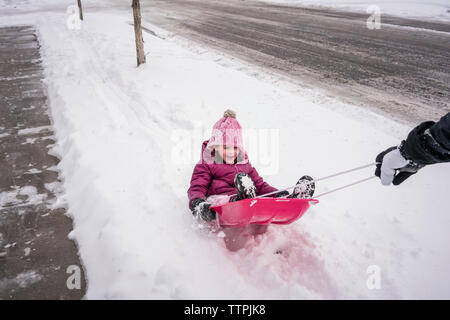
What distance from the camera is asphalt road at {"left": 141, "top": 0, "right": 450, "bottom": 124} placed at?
5492 millimetres

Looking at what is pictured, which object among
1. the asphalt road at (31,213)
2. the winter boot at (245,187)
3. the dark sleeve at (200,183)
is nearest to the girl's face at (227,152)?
the dark sleeve at (200,183)

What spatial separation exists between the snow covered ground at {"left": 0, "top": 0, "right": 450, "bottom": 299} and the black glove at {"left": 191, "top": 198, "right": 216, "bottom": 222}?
0.29 meters

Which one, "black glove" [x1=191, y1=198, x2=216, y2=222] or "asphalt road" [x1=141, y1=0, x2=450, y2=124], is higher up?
"asphalt road" [x1=141, y1=0, x2=450, y2=124]

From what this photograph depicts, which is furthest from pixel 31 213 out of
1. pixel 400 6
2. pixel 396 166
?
pixel 400 6

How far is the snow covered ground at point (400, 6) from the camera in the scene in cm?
1533

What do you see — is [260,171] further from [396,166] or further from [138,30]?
[138,30]

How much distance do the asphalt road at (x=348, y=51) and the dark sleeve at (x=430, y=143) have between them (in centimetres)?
321

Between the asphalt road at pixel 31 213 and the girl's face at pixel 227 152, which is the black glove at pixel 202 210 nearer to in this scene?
the girl's face at pixel 227 152

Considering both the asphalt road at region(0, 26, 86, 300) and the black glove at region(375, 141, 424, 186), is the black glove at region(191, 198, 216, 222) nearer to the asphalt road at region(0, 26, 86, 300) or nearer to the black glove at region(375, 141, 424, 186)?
the asphalt road at region(0, 26, 86, 300)

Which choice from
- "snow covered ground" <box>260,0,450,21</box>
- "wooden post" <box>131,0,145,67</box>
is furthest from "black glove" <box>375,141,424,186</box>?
"snow covered ground" <box>260,0,450,21</box>

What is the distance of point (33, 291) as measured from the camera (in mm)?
2129

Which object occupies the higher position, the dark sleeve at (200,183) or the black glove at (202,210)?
the dark sleeve at (200,183)
